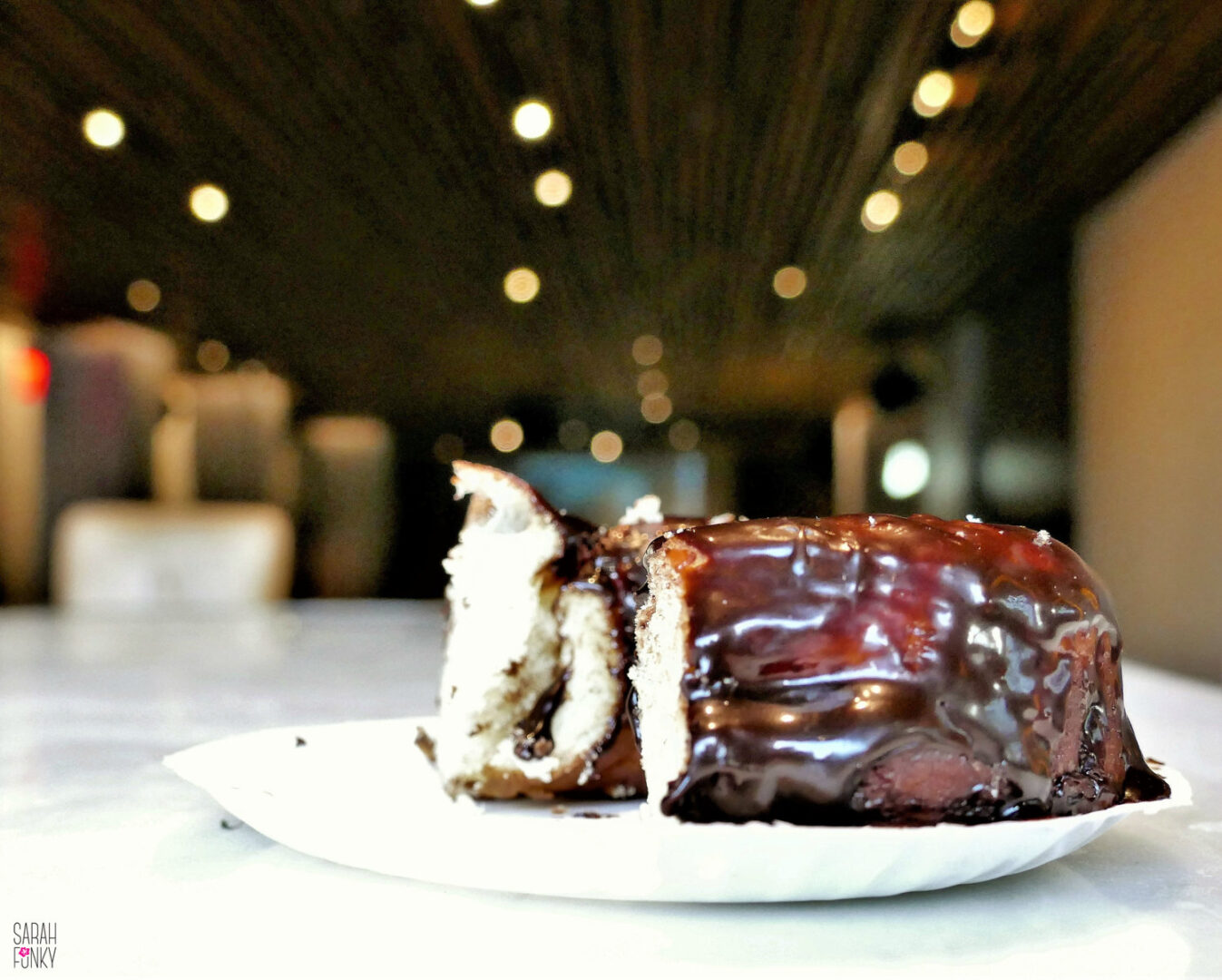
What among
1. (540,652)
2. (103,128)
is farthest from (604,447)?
(540,652)

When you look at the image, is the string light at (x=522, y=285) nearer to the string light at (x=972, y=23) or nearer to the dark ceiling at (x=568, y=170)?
the dark ceiling at (x=568, y=170)

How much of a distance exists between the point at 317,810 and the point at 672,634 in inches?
11.1

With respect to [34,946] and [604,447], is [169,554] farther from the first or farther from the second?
[34,946]

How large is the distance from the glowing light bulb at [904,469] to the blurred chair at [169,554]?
2797mm

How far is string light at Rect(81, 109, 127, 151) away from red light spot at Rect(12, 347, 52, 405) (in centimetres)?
137

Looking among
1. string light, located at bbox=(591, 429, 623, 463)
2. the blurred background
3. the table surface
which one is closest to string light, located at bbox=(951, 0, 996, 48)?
the blurred background

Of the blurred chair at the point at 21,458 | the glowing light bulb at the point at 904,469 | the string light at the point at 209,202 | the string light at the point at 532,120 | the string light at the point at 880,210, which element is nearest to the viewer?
the string light at the point at 532,120

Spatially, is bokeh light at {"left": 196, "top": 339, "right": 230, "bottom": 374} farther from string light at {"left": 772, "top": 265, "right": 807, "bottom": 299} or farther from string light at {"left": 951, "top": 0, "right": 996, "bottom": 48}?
string light at {"left": 951, "top": 0, "right": 996, "bottom": 48}

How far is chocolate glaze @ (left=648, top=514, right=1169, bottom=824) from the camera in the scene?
0.66 metres

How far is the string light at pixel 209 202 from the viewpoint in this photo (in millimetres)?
4105

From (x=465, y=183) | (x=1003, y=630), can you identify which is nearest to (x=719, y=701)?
(x=1003, y=630)

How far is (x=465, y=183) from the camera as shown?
401 cm

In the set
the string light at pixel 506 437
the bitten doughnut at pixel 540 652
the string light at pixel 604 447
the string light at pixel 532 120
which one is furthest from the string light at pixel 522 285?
the bitten doughnut at pixel 540 652

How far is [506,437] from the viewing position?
4.74 meters
